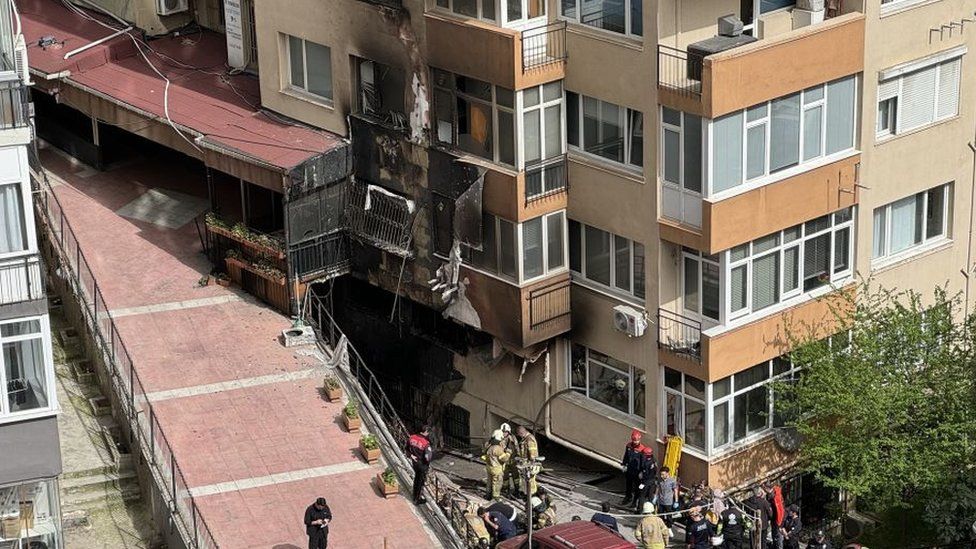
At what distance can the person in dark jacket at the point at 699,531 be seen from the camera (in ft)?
132

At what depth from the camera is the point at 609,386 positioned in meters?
44.0

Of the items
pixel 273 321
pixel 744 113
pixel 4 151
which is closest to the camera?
pixel 4 151

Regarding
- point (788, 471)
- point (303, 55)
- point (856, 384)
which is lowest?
point (788, 471)

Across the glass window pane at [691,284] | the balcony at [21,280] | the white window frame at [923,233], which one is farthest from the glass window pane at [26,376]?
the white window frame at [923,233]

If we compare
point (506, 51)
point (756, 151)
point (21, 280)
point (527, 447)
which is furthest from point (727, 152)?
point (21, 280)

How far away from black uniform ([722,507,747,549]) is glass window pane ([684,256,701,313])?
436 cm

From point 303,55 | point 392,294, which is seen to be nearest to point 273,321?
point 392,294

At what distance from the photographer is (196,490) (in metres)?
40.4

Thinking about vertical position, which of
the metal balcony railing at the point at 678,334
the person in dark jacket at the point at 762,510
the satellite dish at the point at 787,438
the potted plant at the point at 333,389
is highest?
the metal balcony railing at the point at 678,334

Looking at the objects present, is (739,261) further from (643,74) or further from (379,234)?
(379,234)

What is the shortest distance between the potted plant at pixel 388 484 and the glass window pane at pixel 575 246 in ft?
20.8

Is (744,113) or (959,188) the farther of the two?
(959,188)

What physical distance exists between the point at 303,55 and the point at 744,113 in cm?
1185

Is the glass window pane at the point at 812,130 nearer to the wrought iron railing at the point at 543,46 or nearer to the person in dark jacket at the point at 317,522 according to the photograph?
the wrought iron railing at the point at 543,46
